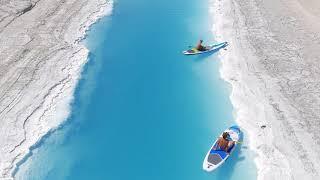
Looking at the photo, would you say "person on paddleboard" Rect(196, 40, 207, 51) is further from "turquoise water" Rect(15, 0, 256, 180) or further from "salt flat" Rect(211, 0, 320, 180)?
"salt flat" Rect(211, 0, 320, 180)

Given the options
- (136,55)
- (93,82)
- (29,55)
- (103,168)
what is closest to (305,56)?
(136,55)

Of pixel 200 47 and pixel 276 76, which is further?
pixel 200 47

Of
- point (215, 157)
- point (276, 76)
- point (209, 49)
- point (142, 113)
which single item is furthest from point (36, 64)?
point (276, 76)

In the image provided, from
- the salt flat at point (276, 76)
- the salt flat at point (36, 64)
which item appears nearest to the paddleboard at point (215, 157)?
the salt flat at point (276, 76)

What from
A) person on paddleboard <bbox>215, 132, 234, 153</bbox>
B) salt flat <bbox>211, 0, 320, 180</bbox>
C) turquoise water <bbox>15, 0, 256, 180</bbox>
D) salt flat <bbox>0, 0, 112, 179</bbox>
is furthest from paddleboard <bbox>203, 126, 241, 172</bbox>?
salt flat <bbox>0, 0, 112, 179</bbox>

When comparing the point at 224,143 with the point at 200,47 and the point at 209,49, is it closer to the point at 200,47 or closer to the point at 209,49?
the point at 200,47

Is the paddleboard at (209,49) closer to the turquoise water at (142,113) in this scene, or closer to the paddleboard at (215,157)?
the turquoise water at (142,113)
